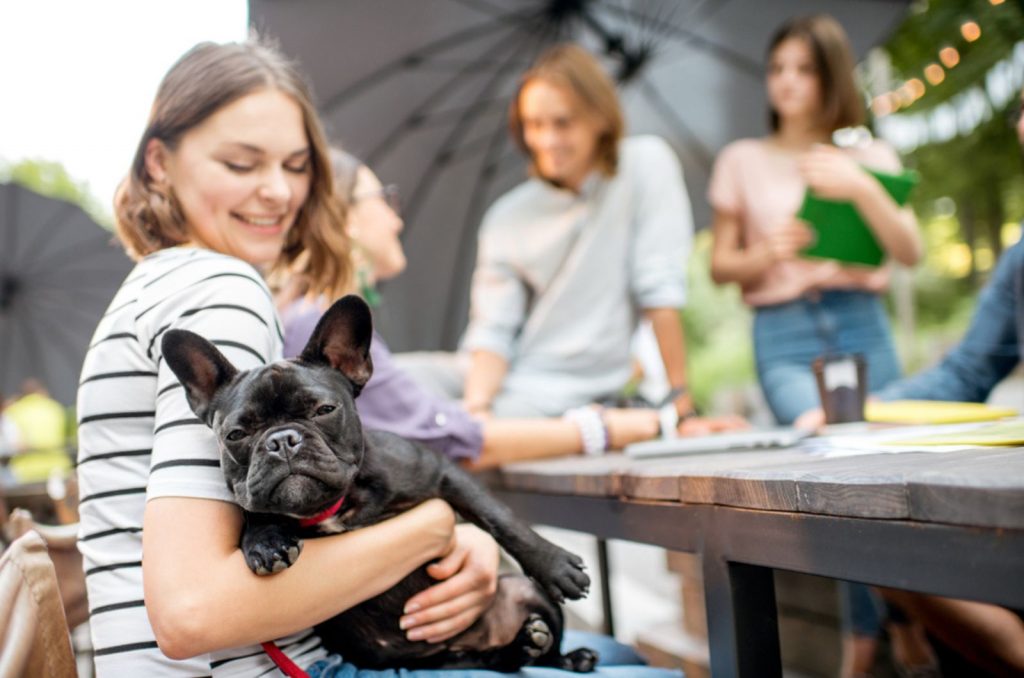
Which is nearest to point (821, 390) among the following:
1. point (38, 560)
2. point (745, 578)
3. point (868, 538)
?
point (745, 578)

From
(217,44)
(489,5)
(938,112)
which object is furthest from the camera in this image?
(938,112)

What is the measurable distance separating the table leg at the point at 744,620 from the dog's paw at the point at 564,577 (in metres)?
0.20

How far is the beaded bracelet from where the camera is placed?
215 cm

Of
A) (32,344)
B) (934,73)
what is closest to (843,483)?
(934,73)

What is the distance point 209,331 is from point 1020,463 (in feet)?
3.29

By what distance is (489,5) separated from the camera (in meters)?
2.99

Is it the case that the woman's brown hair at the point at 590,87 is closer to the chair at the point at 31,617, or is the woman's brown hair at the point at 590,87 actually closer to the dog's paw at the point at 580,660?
the dog's paw at the point at 580,660

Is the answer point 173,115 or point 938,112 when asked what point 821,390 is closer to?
point 173,115

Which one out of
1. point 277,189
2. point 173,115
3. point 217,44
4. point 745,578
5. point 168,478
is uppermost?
point 217,44

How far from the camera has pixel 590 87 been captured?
2498mm

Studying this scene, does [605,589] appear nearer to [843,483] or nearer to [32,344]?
[843,483]

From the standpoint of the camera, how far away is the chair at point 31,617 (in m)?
1.04

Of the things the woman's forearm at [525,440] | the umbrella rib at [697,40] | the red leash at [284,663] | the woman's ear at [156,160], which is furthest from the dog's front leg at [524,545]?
the umbrella rib at [697,40]

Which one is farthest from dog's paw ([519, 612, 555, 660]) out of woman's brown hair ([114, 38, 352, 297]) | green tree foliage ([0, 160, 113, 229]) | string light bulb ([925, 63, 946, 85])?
green tree foliage ([0, 160, 113, 229])
